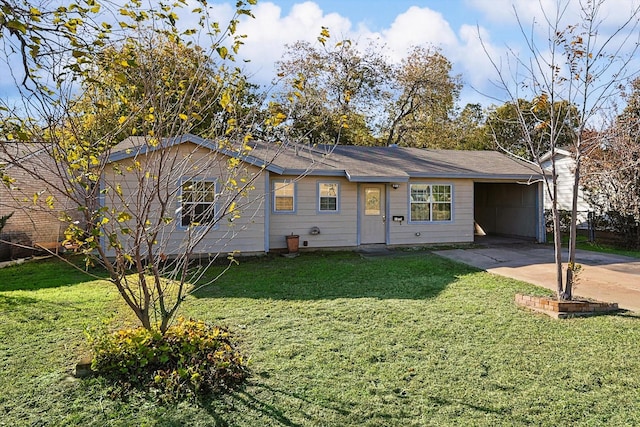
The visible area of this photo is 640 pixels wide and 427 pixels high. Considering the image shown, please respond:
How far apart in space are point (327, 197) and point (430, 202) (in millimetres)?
3337

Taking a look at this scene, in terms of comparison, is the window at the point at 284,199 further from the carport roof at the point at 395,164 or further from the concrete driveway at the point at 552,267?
the concrete driveway at the point at 552,267

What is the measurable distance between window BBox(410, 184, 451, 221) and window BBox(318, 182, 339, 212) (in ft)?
8.03

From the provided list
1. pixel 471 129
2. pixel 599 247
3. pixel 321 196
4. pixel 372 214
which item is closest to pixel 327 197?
pixel 321 196

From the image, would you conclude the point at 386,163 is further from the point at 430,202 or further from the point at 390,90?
the point at 390,90

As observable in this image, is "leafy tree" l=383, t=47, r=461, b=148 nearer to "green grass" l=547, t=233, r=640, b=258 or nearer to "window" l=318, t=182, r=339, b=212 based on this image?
"green grass" l=547, t=233, r=640, b=258

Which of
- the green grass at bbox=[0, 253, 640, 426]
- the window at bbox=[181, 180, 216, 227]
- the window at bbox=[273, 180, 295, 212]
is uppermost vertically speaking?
the window at bbox=[273, 180, 295, 212]

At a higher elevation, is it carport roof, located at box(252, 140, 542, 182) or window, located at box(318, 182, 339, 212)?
carport roof, located at box(252, 140, 542, 182)

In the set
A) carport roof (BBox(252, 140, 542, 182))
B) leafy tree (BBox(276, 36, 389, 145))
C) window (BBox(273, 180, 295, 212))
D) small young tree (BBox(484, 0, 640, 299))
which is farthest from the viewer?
leafy tree (BBox(276, 36, 389, 145))

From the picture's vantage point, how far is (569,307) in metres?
5.54

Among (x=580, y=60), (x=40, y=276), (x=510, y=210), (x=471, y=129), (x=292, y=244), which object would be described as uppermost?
(x=471, y=129)

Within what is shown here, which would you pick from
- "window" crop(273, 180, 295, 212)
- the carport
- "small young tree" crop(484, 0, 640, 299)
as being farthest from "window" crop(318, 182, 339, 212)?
"small young tree" crop(484, 0, 640, 299)

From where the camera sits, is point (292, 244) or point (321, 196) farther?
point (321, 196)

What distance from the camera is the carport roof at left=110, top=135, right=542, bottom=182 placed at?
37.4 ft

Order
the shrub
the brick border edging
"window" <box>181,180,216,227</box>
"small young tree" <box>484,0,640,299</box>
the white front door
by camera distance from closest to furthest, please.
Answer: the shrub → "window" <box>181,180,216,227</box> → the brick border edging → "small young tree" <box>484,0,640,299</box> → the white front door
